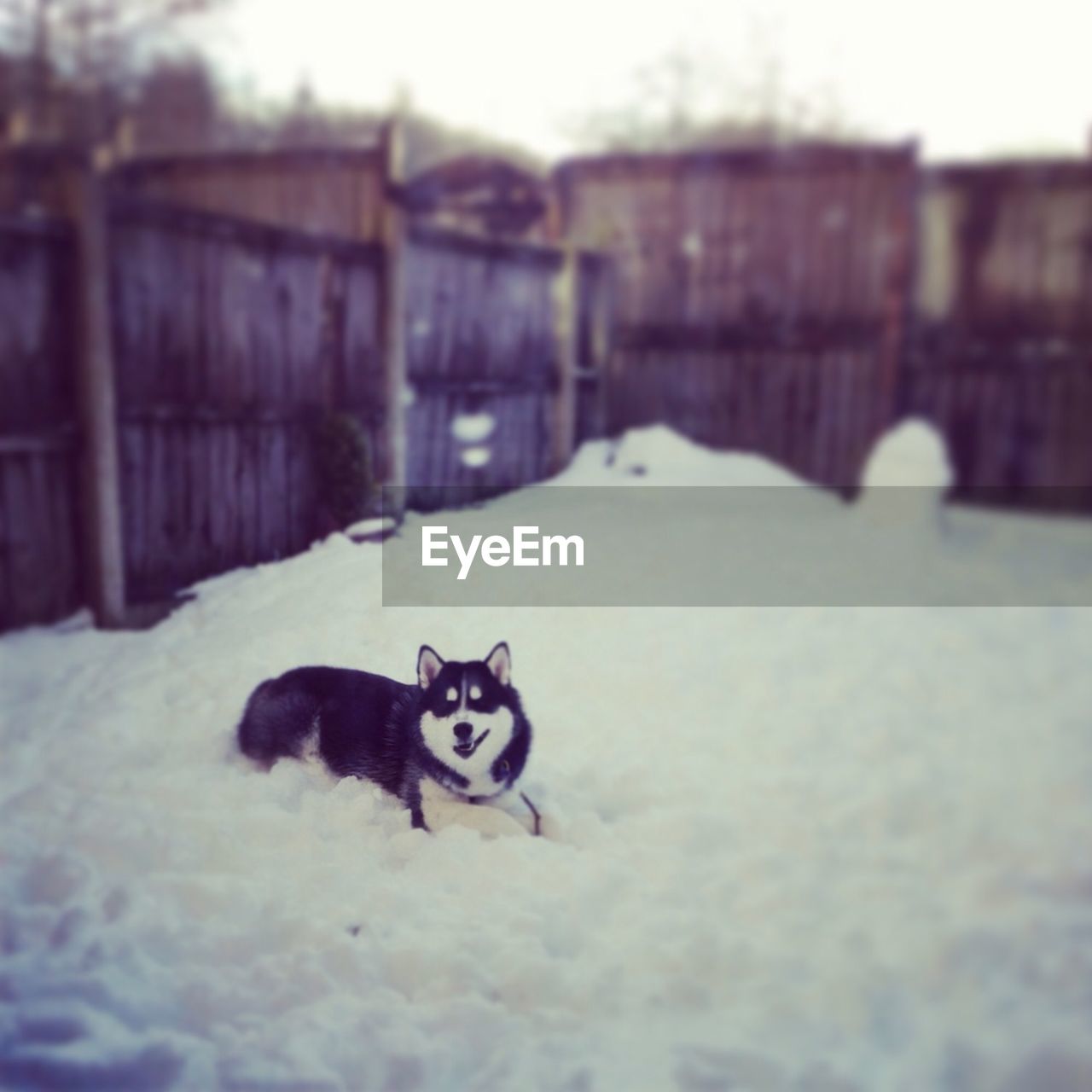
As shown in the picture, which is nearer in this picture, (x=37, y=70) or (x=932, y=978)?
(x=932, y=978)

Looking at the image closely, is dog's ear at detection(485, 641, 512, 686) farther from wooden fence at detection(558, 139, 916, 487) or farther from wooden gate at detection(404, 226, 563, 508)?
wooden fence at detection(558, 139, 916, 487)

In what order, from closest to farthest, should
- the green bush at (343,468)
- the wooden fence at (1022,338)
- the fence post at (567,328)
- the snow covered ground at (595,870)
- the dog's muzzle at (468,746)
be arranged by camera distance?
the snow covered ground at (595,870) < the dog's muzzle at (468,746) < the wooden fence at (1022,338) < the green bush at (343,468) < the fence post at (567,328)

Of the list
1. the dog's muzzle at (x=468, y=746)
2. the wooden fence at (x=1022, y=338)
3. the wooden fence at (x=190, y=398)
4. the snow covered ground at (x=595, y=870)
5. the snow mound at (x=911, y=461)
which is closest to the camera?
the snow covered ground at (x=595, y=870)

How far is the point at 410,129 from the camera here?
4094 millimetres

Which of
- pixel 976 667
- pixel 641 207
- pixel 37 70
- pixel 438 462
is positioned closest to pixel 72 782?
pixel 438 462

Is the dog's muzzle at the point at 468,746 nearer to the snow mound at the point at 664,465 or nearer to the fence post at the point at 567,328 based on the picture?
the snow mound at the point at 664,465

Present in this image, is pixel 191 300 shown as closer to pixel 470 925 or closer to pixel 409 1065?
pixel 470 925

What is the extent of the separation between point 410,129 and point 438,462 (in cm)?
207

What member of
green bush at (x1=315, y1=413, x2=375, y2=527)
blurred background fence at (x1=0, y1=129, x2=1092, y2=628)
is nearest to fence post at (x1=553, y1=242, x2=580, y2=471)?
blurred background fence at (x1=0, y1=129, x2=1092, y2=628)

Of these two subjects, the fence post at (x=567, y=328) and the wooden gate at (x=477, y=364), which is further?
the fence post at (x=567, y=328)

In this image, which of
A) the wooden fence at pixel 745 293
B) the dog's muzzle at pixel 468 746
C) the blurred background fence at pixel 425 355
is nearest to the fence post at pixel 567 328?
the blurred background fence at pixel 425 355

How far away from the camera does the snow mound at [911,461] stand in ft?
7.86

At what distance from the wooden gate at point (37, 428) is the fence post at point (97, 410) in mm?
76

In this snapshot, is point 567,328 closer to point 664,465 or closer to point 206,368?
point 664,465
